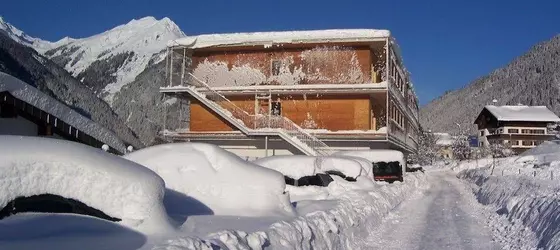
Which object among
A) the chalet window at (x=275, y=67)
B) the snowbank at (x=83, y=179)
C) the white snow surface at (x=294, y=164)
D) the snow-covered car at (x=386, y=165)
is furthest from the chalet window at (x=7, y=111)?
the chalet window at (x=275, y=67)

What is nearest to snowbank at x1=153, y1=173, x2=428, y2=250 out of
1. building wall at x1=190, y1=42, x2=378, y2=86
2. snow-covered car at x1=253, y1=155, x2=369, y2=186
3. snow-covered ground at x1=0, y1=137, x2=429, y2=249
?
snow-covered ground at x1=0, y1=137, x2=429, y2=249

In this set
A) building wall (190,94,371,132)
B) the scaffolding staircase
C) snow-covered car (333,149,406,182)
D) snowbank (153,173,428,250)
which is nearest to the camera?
snowbank (153,173,428,250)

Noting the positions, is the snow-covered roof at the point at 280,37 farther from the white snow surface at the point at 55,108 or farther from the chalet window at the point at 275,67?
the white snow surface at the point at 55,108

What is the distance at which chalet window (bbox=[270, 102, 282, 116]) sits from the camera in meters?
31.3

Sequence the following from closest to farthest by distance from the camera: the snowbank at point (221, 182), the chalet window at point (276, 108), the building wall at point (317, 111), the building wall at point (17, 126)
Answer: the snowbank at point (221, 182), the building wall at point (17, 126), the building wall at point (317, 111), the chalet window at point (276, 108)

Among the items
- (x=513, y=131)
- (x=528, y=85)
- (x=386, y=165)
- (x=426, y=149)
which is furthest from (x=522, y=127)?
(x=528, y=85)

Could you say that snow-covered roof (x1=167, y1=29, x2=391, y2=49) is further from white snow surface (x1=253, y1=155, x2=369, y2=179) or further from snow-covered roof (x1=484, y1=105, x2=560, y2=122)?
snow-covered roof (x1=484, y1=105, x2=560, y2=122)

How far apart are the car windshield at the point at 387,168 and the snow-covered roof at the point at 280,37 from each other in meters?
7.15

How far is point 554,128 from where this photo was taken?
259ft

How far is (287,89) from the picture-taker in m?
30.1

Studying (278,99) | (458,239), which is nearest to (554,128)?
(278,99)

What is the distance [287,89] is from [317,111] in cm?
217

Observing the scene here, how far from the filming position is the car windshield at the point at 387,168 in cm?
2600

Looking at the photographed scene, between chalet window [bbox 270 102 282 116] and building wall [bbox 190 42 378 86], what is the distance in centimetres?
125
